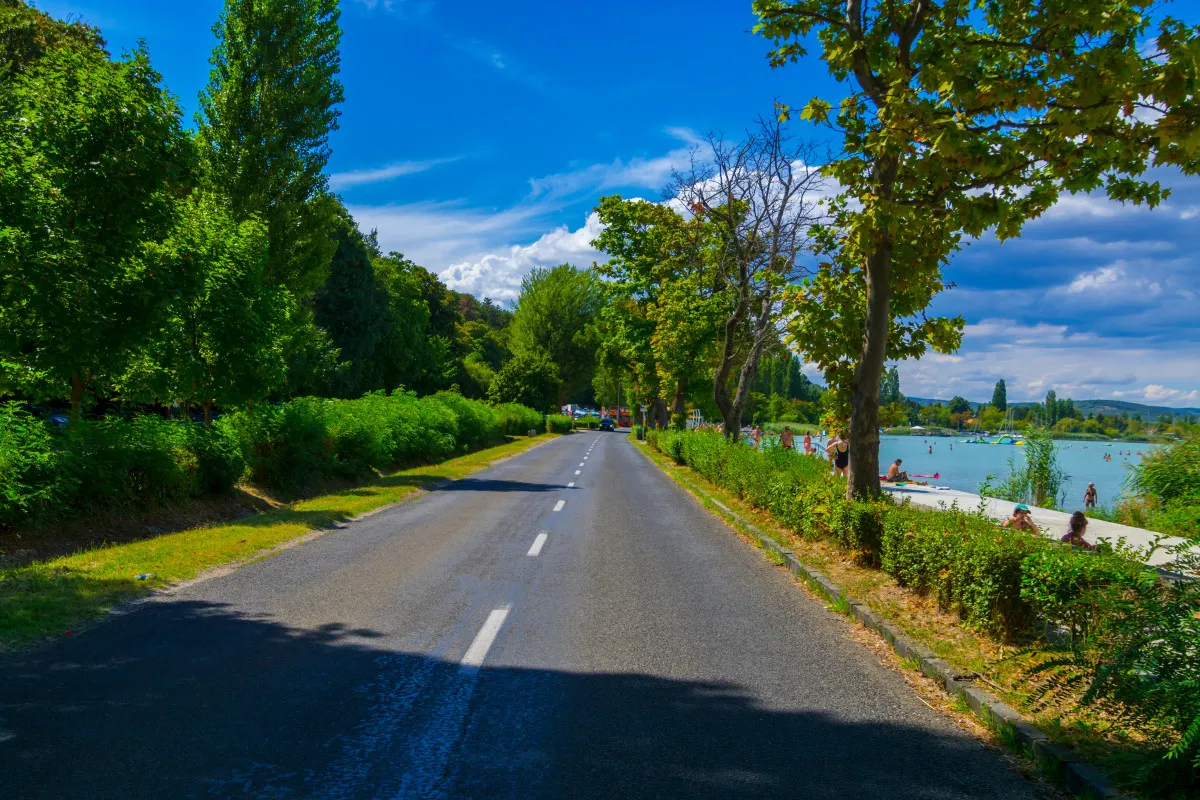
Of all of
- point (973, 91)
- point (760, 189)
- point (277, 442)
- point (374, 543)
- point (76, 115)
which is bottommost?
point (374, 543)

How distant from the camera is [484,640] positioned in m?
6.01

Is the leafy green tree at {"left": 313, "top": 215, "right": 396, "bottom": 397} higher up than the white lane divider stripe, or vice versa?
the leafy green tree at {"left": 313, "top": 215, "right": 396, "bottom": 397}

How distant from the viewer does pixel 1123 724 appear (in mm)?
3934

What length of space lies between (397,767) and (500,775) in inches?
20.6

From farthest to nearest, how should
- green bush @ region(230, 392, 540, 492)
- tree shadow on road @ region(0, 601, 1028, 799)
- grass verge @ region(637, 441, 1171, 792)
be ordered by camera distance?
green bush @ region(230, 392, 540, 492), grass verge @ region(637, 441, 1171, 792), tree shadow on road @ region(0, 601, 1028, 799)

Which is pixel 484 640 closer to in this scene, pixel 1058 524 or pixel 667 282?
pixel 1058 524

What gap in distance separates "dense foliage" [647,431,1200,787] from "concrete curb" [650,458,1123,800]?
318 mm

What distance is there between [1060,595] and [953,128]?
4070 millimetres

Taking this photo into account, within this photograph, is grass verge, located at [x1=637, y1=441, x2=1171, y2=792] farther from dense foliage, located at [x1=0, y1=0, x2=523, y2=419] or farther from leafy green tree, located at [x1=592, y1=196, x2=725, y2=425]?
leafy green tree, located at [x1=592, y1=196, x2=725, y2=425]

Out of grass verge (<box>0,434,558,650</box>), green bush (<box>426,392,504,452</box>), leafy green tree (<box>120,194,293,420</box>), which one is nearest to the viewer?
grass verge (<box>0,434,558,650</box>)

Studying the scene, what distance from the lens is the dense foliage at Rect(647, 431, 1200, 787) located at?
12.1 feet

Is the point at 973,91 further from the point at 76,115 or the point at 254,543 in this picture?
the point at 76,115

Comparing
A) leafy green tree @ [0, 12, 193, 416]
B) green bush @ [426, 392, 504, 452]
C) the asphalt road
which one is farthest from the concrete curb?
green bush @ [426, 392, 504, 452]

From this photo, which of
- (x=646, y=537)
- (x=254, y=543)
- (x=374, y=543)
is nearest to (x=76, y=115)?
(x=254, y=543)
